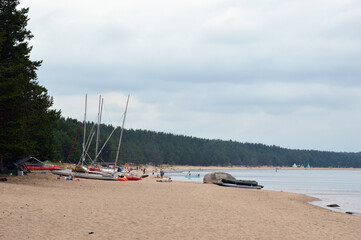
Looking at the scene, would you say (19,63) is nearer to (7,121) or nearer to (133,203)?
(7,121)

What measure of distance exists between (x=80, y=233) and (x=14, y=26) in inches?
1143

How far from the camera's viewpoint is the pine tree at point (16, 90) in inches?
1373

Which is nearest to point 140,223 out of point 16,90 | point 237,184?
point 16,90

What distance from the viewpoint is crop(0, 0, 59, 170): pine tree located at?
3488 centimetres

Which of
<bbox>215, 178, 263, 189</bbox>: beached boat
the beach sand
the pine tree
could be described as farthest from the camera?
<bbox>215, 178, 263, 189</bbox>: beached boat

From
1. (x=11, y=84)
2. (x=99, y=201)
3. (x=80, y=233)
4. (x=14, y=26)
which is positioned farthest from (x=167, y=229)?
(x=14, y=26)

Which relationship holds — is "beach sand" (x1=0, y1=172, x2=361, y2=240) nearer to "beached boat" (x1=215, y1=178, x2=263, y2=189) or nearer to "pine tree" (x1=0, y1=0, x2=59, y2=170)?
"pine tree" (x1=0, y1=0, x2=59, y2=170)

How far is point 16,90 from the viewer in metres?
34.4

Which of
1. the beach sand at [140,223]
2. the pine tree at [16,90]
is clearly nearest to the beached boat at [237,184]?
the pine tree at [16,90]

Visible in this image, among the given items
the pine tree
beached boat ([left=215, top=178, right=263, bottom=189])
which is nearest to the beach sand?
the pine tree

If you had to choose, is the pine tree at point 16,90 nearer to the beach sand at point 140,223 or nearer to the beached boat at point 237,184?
the beach sand at point 140,223

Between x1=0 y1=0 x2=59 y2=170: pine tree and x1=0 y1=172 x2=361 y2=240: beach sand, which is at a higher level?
x1=0 y1=0 x2=59 y2=170: pine tree

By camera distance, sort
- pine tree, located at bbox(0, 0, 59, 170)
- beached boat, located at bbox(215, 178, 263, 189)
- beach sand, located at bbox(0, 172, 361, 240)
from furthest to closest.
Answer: beached boat, located at bbox(215, 178, 263, 189)
pine tree, located at bbox(0, 0, 59, 170)
beach sand, located at bbox(0, 172, 361, 240)

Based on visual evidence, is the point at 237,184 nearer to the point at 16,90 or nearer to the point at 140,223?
the point at 16,90
